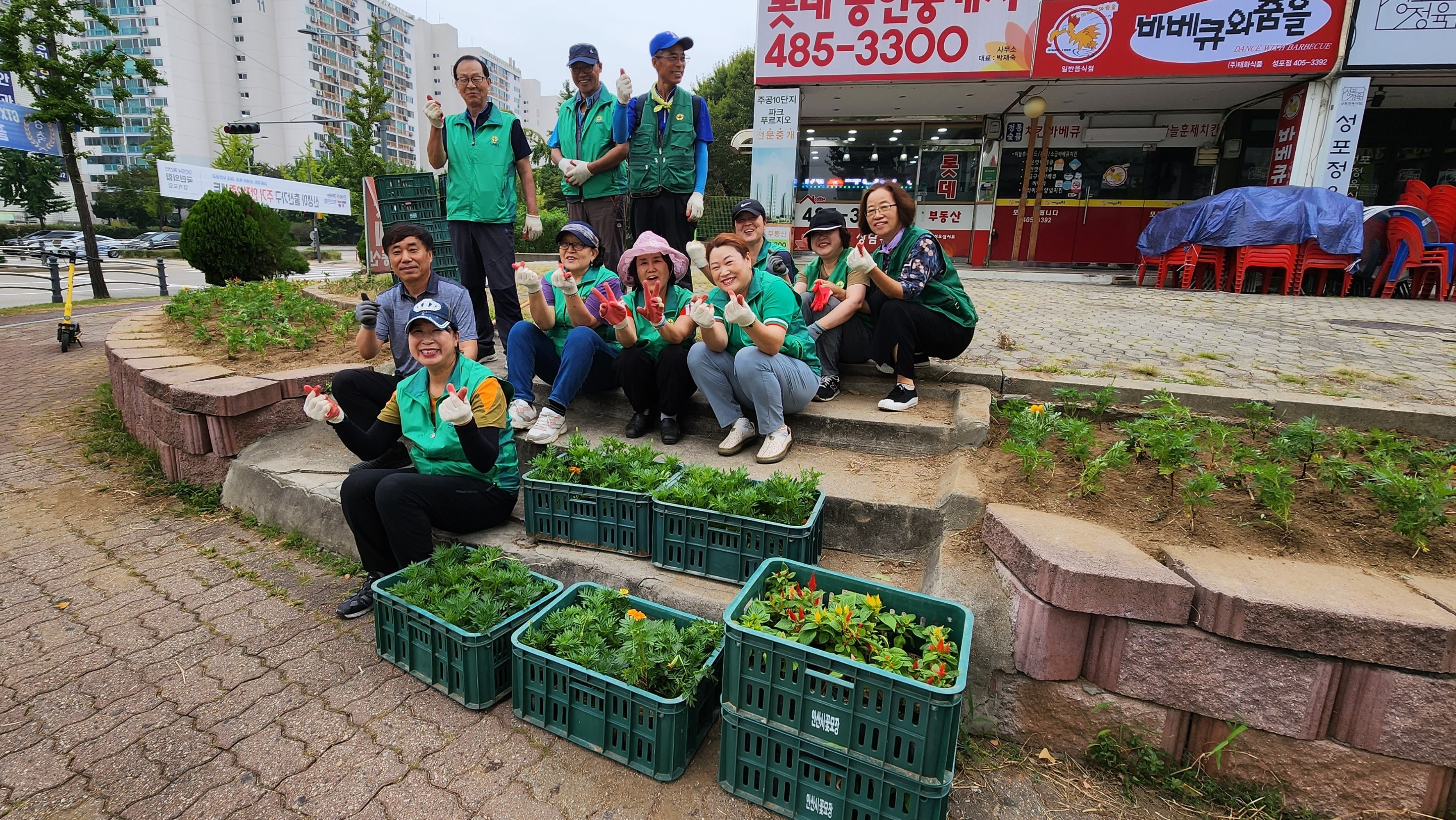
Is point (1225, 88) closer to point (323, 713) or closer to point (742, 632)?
point (742, 632)

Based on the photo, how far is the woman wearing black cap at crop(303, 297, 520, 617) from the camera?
2801mm

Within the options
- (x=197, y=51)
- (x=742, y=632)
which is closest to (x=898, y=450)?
(x=742, y=632)

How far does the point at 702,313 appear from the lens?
3.05m

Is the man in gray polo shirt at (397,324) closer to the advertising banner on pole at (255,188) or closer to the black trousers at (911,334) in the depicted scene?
the black trousers at (911,334)

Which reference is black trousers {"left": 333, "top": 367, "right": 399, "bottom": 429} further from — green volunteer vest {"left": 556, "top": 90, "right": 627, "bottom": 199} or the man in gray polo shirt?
green volunteer vest {"left": 556, "top": 90, "right": 627, "bottom": 199}

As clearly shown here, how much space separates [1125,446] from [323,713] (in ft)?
10.4

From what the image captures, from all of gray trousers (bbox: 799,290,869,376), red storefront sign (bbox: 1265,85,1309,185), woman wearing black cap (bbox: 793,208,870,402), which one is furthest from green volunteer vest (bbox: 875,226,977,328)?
red storefront sign (bbox: 1265,85,1309,185)

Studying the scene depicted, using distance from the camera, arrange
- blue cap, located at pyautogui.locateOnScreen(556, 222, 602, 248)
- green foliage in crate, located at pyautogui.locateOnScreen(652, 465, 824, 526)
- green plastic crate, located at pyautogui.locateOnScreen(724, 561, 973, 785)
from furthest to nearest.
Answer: blue cap, located at pyautogui.locateOnScreen(556, 222, 602, 248) → green foliage in crate, located at pyautogui.locateOnScreen(652, 465, 824, 526) → green plastic crate, located at pyautogui.locateOnScreen(724, 561, 973, 785)

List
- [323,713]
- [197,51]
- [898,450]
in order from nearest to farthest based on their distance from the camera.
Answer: [323,713] → [898,450] → [197,51]

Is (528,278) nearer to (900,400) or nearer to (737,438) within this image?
(737,438)

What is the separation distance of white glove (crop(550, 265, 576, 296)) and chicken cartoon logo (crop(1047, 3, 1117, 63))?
10.3 m

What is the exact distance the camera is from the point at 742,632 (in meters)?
1.91

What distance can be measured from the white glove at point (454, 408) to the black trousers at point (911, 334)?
7.47 ft

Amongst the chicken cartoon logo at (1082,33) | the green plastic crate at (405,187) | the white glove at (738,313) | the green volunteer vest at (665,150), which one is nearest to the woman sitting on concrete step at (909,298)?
the white glove at (738,313)
